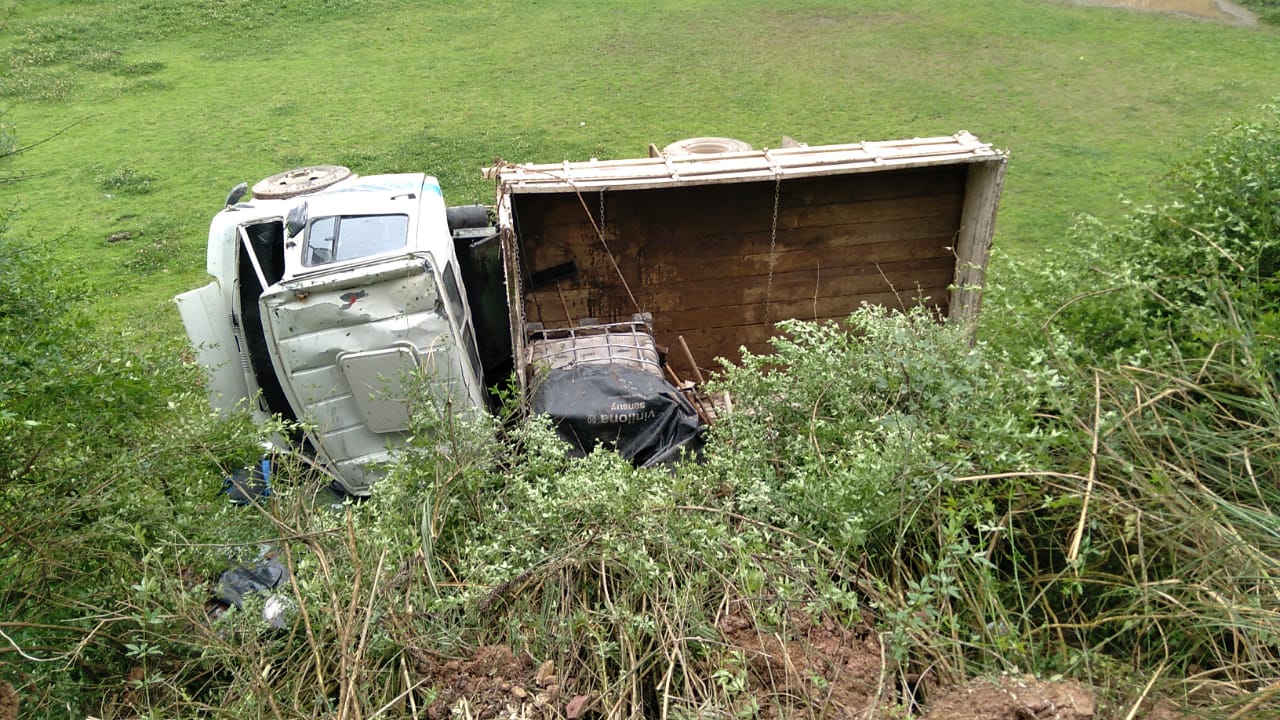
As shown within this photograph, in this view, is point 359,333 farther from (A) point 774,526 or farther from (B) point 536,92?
(B) point 536,92

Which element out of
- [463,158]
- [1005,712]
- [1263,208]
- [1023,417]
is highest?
[1263,208]

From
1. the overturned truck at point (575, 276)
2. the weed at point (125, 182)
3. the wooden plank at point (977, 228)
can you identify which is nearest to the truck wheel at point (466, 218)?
the overturned truck at point (575, 276)

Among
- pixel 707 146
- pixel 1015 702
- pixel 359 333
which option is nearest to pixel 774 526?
pixel 1015 702

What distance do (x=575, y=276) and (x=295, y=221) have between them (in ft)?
6.44

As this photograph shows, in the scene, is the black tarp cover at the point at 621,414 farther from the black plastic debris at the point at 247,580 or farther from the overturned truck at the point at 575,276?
the black plastic debris at the point at 247,580

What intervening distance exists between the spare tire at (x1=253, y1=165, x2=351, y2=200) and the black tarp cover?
2.36m

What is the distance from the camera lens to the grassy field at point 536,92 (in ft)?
32.2

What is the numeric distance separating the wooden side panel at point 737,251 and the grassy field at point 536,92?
7.64 ft

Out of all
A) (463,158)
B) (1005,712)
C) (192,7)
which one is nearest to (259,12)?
(192,7)

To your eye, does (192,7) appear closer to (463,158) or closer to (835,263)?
(463,158)

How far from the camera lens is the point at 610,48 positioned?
1479 centimetres

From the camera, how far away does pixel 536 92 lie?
13.0 metres

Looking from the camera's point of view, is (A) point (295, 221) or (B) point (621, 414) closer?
(B) point (621, 414)

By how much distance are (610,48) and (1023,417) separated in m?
13.1
